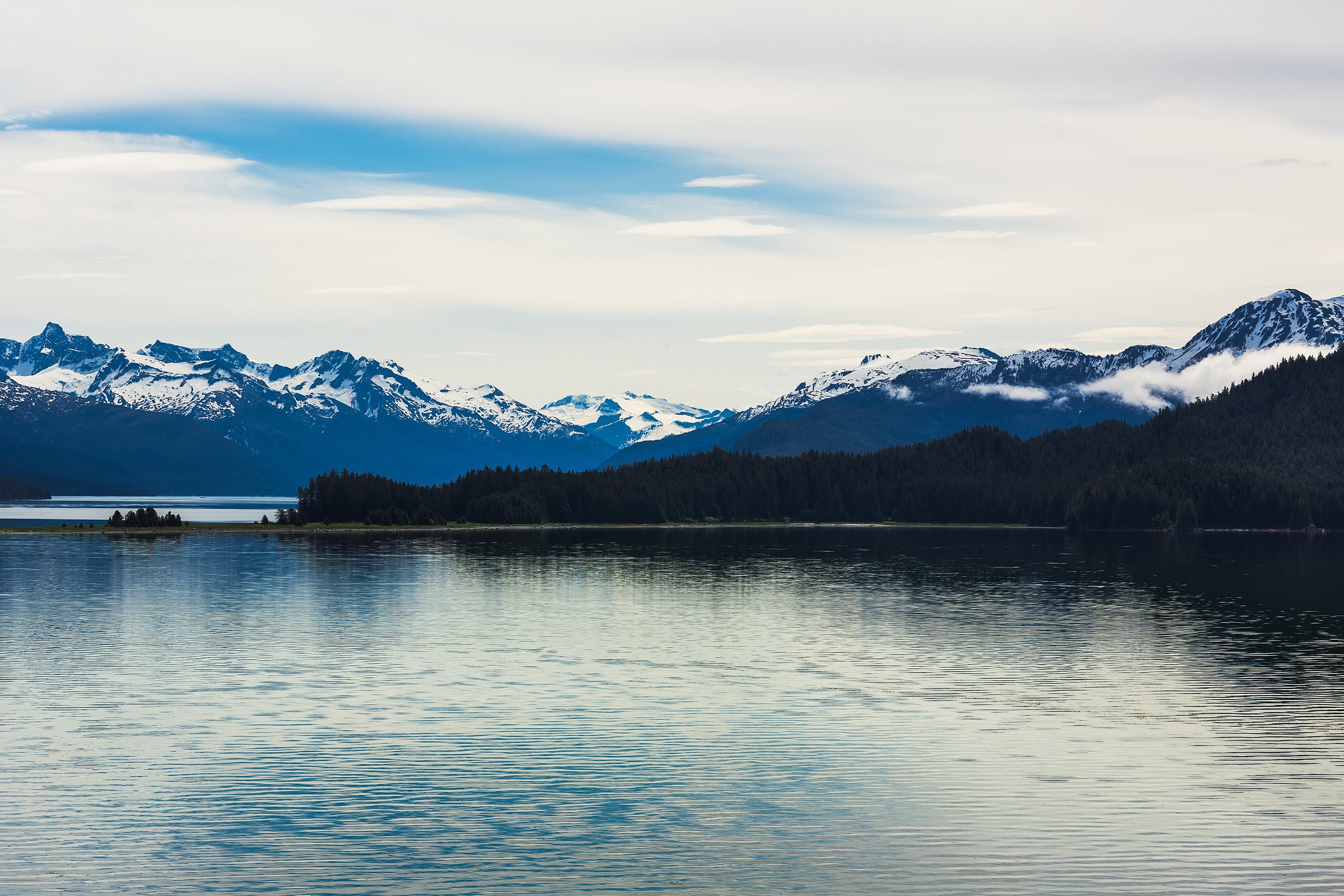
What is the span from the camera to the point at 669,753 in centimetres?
4675

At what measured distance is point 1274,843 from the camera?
34.0m

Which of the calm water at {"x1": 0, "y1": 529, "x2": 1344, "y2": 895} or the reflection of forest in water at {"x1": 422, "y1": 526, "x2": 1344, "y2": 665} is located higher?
the calm water at {"x1": 0, "y1": 529, "x2": 1344, "y2": 895}

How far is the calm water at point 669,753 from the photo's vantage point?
3212 centimetres

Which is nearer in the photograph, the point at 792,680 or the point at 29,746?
the point at 29,746

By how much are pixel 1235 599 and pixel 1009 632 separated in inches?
1821

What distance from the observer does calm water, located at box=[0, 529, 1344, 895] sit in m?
32.1

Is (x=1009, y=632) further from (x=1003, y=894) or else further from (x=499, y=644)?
(x=1003, y=894)

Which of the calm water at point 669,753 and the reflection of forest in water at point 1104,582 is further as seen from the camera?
the reflection of forest in water at point 1104,582

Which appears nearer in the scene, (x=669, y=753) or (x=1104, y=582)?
(x=669, y=753)

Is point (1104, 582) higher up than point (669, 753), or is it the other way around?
point (669, 753)

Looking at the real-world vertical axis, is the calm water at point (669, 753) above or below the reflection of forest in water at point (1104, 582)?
above

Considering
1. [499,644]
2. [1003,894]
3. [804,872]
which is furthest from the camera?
[499,644]

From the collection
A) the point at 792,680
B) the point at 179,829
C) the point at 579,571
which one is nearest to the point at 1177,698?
the point at 792,680

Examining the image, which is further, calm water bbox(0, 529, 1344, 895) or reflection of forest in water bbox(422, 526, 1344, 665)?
reflection of forest in water bbox(422, 526, 1344, 665)
